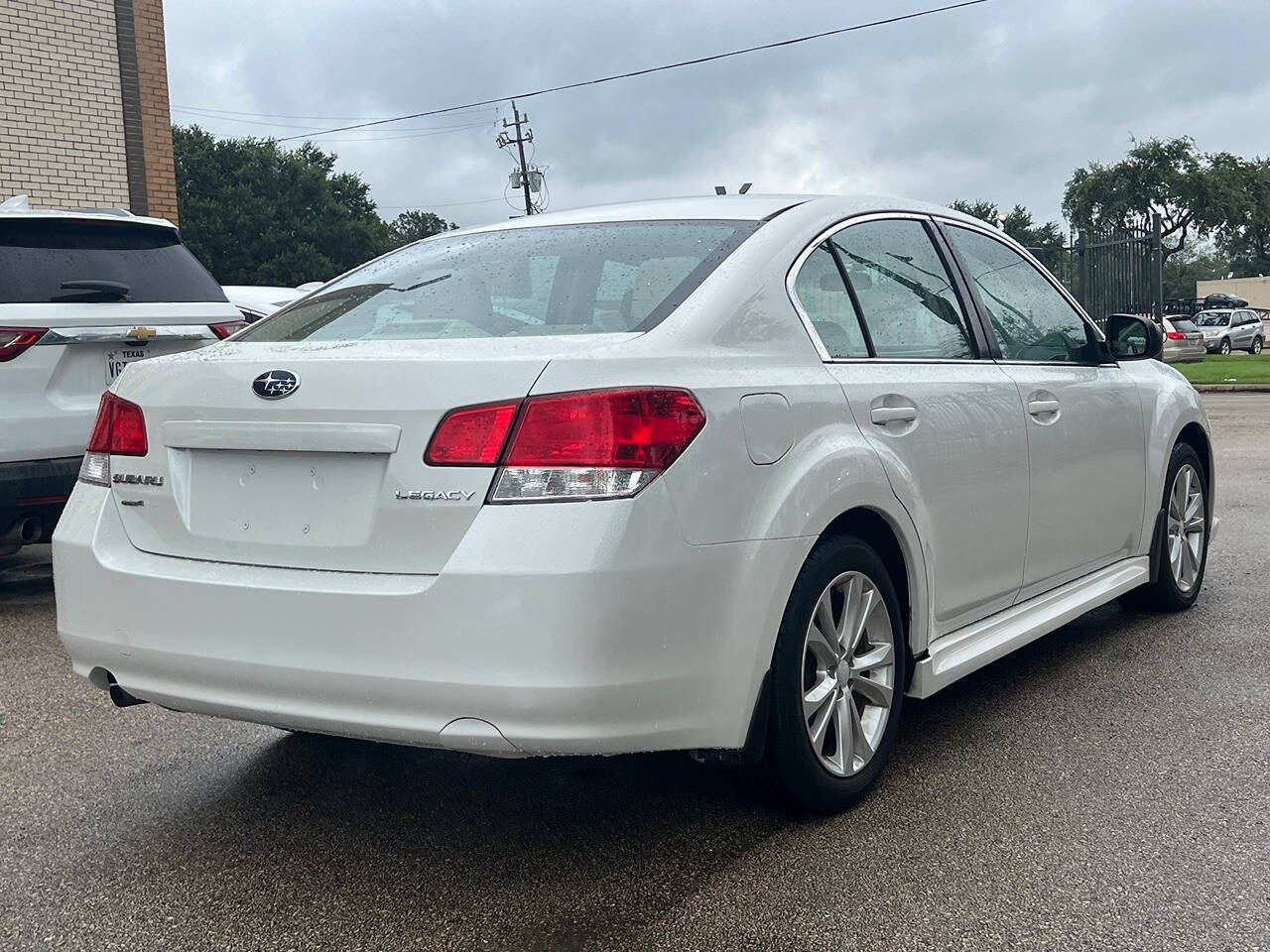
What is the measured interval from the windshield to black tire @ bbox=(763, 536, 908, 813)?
43.7 meters

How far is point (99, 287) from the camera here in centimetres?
594

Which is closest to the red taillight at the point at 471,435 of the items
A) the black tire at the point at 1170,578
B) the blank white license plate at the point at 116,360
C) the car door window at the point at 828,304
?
the car door window at the point at 828,304

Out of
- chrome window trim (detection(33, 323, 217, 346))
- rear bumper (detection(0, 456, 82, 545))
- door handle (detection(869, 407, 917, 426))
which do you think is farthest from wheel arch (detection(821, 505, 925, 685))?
chrome window trim (detection(33, 323, 217, 346))

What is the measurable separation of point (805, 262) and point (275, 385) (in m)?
1.42

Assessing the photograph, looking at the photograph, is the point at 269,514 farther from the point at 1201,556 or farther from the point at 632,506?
the point at 1201,556

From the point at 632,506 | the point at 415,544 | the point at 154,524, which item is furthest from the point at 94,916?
the point at 632,506

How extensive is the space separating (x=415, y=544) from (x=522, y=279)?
100cm

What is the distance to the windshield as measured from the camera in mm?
42625

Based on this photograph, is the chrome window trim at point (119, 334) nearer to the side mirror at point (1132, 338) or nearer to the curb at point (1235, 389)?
the side mirror at point (1132, 338)

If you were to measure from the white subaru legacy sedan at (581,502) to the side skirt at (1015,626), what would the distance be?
1cm

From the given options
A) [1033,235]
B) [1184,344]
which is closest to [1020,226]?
[1033,235]

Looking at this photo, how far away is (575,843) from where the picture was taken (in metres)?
3.16

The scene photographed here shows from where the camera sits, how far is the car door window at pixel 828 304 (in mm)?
3404

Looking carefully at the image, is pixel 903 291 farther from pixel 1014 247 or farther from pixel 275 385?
pixel 275 385
